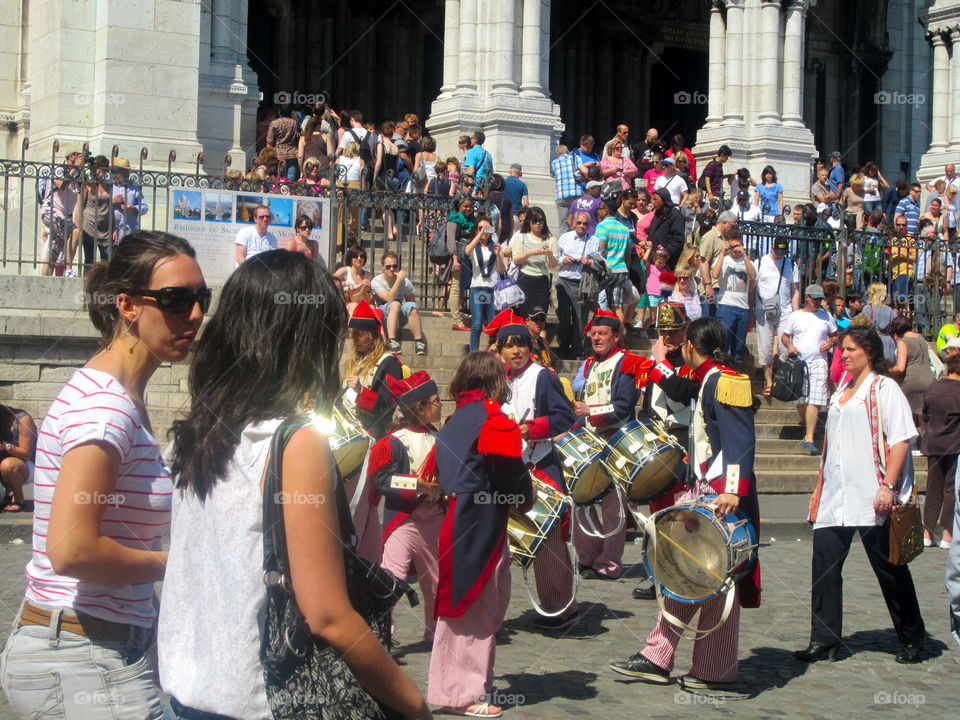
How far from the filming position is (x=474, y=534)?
6.18m

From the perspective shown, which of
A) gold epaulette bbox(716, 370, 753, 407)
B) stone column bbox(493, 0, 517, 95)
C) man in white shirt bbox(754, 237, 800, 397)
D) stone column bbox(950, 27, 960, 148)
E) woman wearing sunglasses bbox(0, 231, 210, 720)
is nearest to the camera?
woman wearing sunglasses bbox(0, 231, 210, 720)

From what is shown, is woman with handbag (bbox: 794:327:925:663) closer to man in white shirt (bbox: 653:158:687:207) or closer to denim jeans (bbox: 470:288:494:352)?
denim jeans (bbox: 470:288:494:352)

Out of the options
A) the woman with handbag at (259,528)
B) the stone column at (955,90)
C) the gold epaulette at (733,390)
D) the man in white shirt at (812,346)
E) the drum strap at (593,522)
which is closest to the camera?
the woman with handbag at (259,528)

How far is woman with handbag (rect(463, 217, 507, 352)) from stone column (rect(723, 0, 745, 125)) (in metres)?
13.0

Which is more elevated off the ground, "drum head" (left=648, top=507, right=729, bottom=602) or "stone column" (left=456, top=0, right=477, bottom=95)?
"stone column" (left=456, top=0, right=477, bottom=95)

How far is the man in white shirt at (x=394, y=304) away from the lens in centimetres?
1451

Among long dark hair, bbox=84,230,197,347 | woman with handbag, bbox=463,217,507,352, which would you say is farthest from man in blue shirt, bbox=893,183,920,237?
long dark hair, bbox=84,230,197,347

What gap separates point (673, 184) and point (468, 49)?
4.51 meters

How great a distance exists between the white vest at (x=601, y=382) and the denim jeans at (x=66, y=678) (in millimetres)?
6238

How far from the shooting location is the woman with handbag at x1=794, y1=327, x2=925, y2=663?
711cm

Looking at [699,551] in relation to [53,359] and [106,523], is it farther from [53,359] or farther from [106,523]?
[53,359]

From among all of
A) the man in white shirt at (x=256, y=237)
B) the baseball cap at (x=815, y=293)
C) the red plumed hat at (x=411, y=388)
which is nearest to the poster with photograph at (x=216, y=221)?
the man in white shirt at (x=256, y=237)

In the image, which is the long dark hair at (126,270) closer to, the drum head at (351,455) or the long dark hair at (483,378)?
the long dark hair at (483,378)

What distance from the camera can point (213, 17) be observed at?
21359 mm
